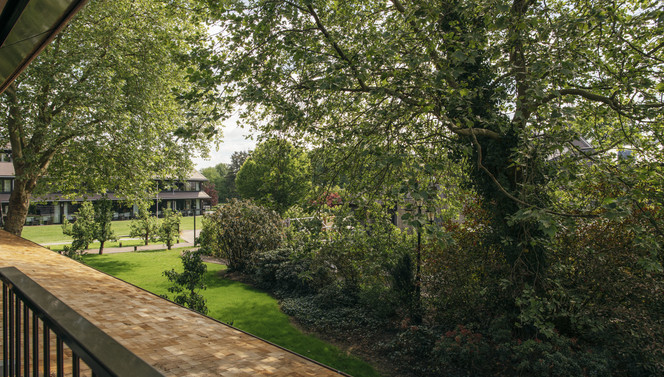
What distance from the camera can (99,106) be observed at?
1026cm

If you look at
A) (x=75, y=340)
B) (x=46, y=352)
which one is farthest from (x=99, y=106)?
(x=75, y=340)

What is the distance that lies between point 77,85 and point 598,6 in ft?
40.2

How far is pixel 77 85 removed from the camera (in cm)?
1012

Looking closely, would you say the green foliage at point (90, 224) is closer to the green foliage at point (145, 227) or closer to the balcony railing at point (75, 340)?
the green foliage at point (145, 227)

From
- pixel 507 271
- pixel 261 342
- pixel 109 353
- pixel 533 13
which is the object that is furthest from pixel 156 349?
pixel 533 13

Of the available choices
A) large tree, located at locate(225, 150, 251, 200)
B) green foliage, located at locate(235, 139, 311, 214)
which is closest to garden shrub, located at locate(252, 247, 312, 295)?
green foliage, located at locate(235, 139, 311, 214)

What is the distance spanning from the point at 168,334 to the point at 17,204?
1282cm

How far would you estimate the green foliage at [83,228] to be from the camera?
1584cm

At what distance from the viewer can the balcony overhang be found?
5.49 ft

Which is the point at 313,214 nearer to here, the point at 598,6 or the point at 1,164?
the point at 598,6

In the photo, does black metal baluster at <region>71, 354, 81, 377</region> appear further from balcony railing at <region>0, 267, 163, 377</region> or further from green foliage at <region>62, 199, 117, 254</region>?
green foliage at <region>62, 199, 117, 254</region>

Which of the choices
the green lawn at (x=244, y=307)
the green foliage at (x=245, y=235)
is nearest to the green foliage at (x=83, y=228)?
the green lawn at (x=244, y=307)

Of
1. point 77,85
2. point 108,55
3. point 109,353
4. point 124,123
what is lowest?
point 109,353

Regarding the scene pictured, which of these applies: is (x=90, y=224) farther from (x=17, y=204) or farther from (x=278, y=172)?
(x=278, y=172)
